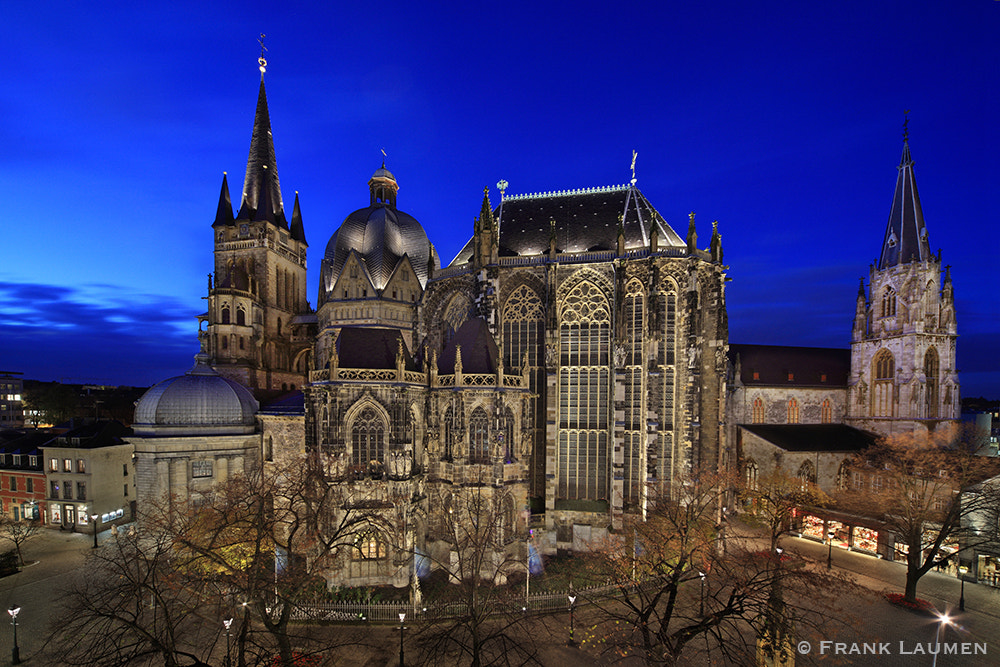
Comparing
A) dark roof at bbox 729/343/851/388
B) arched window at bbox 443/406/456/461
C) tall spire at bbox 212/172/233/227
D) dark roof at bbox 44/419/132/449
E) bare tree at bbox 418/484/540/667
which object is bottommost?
bare tree at bbox 418/484/540/667

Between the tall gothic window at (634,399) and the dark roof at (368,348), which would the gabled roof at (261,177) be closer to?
the dark roof at (368,348)

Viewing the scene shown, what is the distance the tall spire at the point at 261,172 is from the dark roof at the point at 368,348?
1066 inches

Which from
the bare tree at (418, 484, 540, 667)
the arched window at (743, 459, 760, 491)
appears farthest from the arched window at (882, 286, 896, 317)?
the bare tree at (418, 484, 540, 667)

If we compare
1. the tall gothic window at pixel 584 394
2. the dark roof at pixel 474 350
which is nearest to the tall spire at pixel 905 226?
the tall gothic window at pixel 584 394

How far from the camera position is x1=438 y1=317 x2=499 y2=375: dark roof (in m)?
29.2

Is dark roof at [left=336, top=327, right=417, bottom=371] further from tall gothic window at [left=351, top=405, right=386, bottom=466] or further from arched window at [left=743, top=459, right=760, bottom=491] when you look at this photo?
arched window at [left=743, top=459, right=760, bottom=491]

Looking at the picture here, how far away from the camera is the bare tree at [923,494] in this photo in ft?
84.9

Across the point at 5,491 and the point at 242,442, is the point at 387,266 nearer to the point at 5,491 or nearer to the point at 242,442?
the point at 242,442

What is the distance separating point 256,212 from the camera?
158 ft

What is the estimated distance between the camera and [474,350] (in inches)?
1163

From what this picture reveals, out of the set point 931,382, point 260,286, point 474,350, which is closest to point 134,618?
point 474,350

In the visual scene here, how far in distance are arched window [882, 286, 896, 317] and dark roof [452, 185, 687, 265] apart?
27926 mm

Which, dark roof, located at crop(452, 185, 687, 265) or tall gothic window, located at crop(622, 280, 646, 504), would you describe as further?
dark roof, located at crop(452, 185, 687, 265)

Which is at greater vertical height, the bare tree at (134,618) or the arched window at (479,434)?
the arched window at (479,434)
